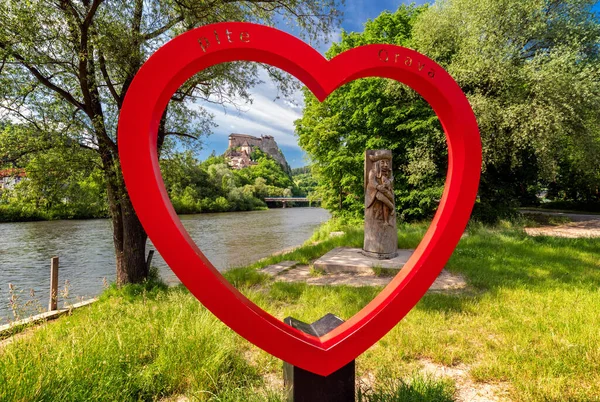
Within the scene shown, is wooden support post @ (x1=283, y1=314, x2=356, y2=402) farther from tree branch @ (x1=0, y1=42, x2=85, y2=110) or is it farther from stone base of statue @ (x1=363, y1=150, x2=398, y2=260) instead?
tree branch @ (x1=0, y1=42, x2=85, y2=110)

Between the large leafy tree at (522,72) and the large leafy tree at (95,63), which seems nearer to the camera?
the large leafy tree at (95,63)

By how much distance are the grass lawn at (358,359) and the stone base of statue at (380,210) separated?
294cm

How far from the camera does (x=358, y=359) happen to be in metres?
3.13

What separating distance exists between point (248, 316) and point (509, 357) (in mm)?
2890

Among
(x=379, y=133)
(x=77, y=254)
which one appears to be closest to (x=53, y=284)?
(x=77, y=254)

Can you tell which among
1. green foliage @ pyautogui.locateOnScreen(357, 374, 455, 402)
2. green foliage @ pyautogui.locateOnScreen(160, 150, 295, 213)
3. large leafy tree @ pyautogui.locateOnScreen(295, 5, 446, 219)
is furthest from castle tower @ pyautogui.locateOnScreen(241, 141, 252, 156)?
green foliage @ pyautogui.locateOnScreen(357, 374, 455, 402)

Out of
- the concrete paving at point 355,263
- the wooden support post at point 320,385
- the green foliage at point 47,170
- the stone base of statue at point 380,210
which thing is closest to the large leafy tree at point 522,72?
the stone base of statue at point 380,210

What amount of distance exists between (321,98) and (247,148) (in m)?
97.4

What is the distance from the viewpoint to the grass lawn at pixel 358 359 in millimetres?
2377

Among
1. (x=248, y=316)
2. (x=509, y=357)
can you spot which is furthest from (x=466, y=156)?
(x=509, y=357)

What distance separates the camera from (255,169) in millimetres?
69375

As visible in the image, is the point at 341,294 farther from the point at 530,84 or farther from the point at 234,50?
the point at 530,84

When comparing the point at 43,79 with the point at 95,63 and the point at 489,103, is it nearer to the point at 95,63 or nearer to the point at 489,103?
the point at 95,63

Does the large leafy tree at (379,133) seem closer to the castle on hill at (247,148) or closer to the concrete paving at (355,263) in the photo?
the concrete paving at (355,263)
